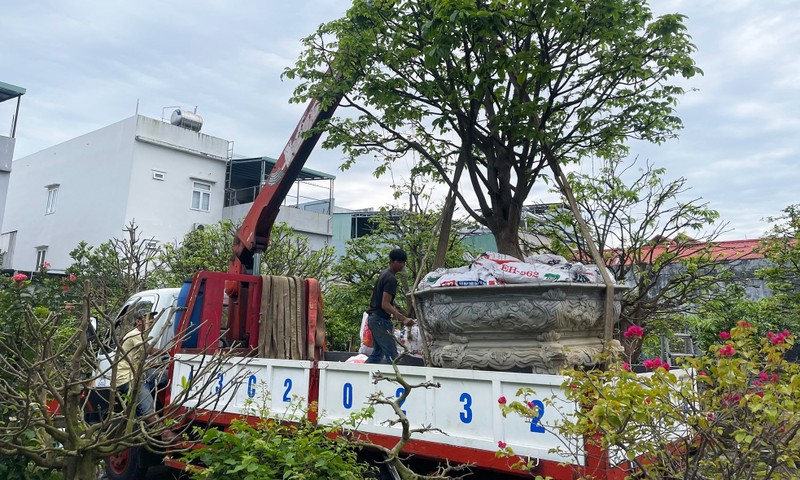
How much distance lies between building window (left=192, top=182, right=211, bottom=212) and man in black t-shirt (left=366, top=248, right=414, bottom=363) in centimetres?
1710

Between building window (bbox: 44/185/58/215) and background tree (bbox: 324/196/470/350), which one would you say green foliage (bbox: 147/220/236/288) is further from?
building window (bbox: 44/185/58/215)

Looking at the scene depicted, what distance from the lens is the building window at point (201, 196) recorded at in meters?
21.5

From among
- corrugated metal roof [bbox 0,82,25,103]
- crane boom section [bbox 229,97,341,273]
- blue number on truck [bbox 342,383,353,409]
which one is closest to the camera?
blue number on truck [bbox 342,383,353,409]

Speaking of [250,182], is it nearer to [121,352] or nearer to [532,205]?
[532,205]

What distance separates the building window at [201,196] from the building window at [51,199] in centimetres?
538

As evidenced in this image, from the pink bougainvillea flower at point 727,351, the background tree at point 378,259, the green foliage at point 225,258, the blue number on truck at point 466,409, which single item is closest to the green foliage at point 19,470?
the blue number on truck at point 466,409

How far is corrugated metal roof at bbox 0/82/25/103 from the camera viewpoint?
14820mm

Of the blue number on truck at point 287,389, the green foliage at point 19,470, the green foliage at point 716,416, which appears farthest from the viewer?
the blue number on truck at point 287,389

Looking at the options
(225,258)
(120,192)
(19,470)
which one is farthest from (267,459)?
(120,192)

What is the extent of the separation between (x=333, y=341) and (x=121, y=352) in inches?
439

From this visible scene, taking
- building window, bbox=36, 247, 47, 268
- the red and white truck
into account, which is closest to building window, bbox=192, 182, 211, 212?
building window, bbox=36, 247, 47, 268

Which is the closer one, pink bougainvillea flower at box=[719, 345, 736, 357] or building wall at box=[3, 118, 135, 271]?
pink bougainvillea flower at box=[719, 345, 736, 357]

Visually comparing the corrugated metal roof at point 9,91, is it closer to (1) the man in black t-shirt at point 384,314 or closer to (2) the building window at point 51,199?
(2) the building window at point 51,199

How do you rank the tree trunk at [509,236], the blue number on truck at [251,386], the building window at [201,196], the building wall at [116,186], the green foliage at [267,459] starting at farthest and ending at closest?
the building window at [201,196], the building wall at [116,186], the tree trunk at [509,236], the blue number on truck at [251,386], the green foliage at [267,459]
